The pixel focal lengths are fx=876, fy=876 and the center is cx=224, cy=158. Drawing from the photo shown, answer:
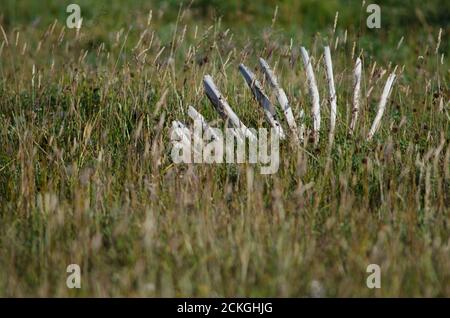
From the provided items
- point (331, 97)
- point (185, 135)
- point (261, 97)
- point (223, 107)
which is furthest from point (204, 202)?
point (331, 97)

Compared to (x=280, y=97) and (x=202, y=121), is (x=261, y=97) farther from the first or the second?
(x=202, y=121)

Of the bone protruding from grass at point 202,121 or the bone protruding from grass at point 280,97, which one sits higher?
the bone protruding from grass at point 280,97

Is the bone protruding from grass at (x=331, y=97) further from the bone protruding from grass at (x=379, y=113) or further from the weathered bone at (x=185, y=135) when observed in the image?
the weathered bone at (x=185, y=135)

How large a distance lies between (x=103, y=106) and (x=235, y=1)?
451 centimetres

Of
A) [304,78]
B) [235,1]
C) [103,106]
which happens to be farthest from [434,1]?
[103,106]

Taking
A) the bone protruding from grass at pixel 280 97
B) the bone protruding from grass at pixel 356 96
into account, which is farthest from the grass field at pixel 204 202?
the bone protruding from grass at pixel 280 97

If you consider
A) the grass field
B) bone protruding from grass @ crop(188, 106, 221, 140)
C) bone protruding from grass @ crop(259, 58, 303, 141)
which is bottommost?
the grass field

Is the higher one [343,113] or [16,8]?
[16,8]

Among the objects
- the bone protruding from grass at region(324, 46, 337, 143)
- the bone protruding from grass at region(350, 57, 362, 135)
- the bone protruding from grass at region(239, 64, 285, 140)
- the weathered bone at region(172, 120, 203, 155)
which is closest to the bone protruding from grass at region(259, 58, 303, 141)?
the bone protruding from grass at region(239, 64, 285, 140)

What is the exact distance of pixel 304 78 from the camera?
230 inches

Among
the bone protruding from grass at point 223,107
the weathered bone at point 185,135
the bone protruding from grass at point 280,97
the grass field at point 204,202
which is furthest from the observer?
the bone protruding from grass at point 280,97

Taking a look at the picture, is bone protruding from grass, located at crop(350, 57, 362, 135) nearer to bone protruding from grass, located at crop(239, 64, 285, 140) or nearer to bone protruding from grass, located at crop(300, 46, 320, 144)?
bone protruding from grass, located at crop(300, 46, 320, 144)

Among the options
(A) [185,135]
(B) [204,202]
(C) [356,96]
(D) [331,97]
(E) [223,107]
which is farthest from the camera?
(C) [356,96]
